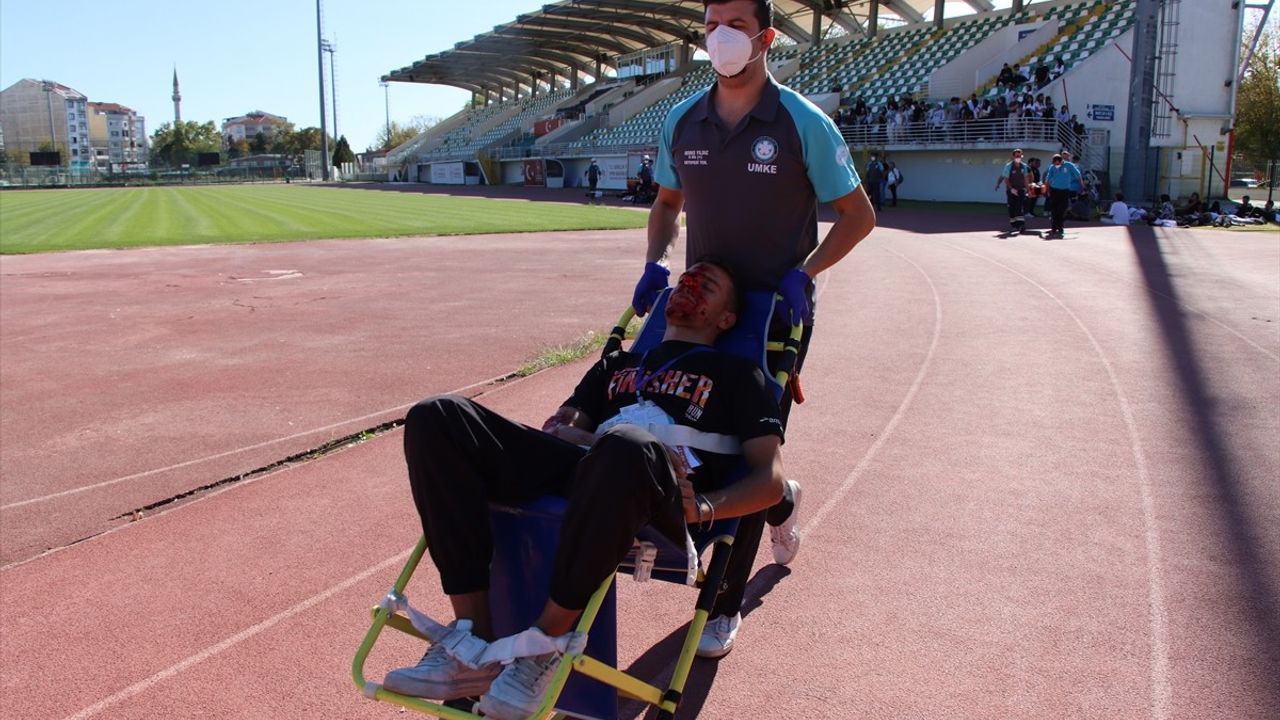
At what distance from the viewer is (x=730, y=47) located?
3438 millimetres

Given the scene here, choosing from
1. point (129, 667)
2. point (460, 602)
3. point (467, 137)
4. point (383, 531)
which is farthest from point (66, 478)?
point (467, 137)

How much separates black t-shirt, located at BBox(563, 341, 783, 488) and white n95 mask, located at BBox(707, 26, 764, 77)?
1.01 meters

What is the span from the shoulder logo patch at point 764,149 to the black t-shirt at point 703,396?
724mm

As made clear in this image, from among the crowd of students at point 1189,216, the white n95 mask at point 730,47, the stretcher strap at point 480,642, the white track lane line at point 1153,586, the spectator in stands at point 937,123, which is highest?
the spectator in stands at point 937,123

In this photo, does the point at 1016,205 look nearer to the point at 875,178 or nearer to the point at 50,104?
the point at 875,178

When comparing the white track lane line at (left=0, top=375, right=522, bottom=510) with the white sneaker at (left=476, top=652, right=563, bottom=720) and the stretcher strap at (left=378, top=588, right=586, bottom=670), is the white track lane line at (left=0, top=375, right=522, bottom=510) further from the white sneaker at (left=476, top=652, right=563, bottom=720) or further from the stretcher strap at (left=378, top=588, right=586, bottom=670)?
the white sneaker at (left=476, top=652, right=563, bottom=720)

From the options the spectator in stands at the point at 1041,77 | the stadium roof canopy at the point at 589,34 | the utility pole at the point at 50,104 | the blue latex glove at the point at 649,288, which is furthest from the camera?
the utility pole at the point at 50,104

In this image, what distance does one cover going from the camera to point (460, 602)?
2779 mm

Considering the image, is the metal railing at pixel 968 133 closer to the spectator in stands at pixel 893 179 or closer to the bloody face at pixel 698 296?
the spectator in stands at pixel 893 179

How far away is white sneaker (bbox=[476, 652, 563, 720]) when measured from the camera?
248 cm

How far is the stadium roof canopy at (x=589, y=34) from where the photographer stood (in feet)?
156

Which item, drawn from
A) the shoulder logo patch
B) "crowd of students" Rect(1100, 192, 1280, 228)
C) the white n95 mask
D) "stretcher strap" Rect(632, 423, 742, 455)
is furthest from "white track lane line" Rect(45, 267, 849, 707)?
"crowd of students" Rect(1100, 192, 1280, 228)

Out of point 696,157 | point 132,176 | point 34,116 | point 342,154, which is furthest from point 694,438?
point 34,116

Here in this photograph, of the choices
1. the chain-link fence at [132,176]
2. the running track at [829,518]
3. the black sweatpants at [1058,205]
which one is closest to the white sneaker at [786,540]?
the running track at [829,518]
